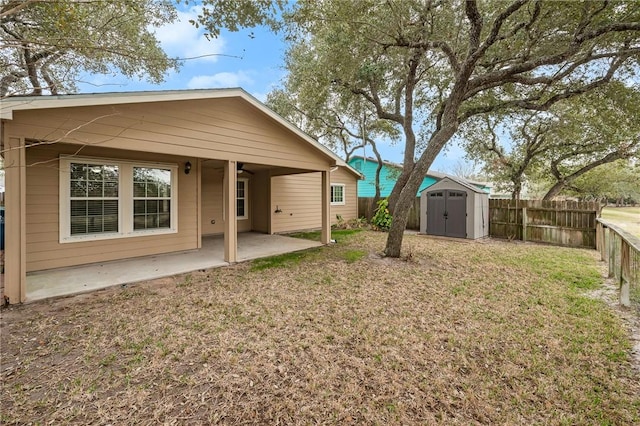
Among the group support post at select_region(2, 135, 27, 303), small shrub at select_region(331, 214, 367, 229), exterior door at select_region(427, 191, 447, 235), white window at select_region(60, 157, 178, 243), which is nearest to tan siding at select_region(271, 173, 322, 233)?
small shrub at select_region(331, 214, 367, 229)

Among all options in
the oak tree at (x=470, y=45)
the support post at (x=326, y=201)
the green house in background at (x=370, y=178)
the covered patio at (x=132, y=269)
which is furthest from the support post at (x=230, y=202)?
the green house in background at (x=370, y=178)

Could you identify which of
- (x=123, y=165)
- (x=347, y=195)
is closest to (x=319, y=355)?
(x=123, y=165)

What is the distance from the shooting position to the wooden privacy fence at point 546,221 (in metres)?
8.42

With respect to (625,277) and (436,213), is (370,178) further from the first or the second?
(625,277)

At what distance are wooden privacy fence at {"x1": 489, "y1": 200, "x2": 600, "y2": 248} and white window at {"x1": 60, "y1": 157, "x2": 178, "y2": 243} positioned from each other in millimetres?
10544

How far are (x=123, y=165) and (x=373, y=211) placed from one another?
1054 cm

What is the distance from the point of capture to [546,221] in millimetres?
9133

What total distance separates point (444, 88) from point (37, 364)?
1248cm

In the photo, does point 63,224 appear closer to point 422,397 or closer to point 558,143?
point 422,397

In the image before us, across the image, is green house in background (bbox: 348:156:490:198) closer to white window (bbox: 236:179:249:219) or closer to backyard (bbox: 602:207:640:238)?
backyard (bbox: 602:207:640:238)

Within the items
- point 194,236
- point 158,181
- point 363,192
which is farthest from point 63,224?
point 363,192

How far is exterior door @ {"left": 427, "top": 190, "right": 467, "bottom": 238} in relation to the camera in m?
9.79

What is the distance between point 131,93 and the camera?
4426 millimetres

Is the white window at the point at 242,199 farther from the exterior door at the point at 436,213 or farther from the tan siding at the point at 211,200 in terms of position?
the exterior door at the point at 436,213
